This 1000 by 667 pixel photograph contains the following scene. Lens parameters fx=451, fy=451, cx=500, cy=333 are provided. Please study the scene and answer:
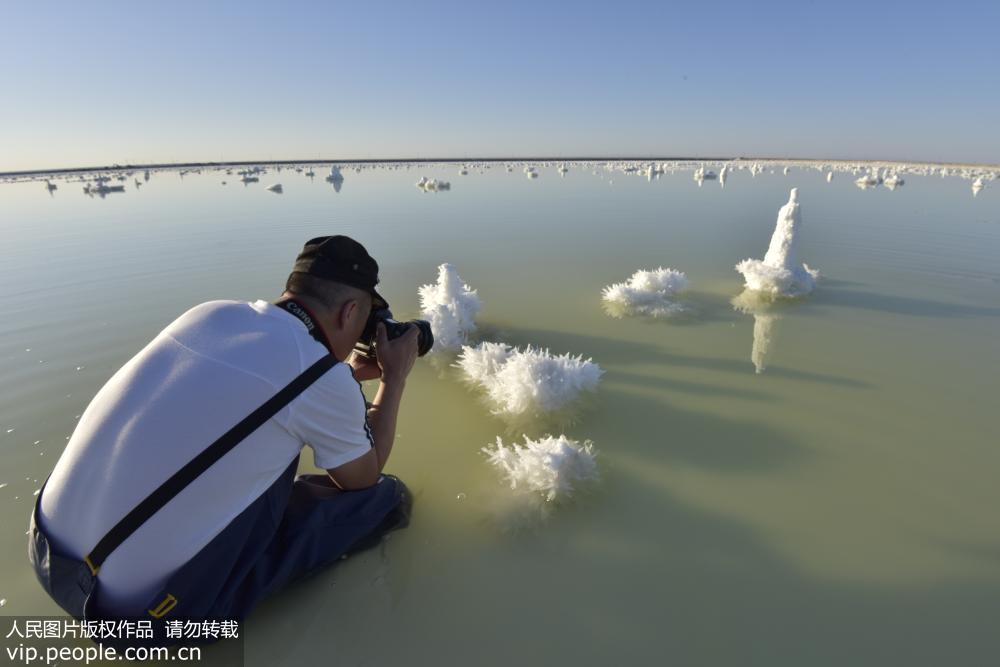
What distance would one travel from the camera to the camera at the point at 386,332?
2.43 m

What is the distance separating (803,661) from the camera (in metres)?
1.91

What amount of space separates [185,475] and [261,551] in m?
0.62

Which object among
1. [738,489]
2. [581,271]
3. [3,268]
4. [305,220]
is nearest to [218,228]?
[305,220]

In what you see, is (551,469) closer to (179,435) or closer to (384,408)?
(384,408)

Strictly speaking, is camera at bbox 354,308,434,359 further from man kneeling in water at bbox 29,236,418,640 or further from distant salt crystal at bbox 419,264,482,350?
distant salt crystal at bbox 419,264,482,350

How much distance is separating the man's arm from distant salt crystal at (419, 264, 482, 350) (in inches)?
99.3

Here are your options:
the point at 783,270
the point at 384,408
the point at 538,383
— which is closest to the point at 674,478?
the point at 538,383

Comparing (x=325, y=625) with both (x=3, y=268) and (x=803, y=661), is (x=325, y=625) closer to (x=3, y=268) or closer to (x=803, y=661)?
(x=803, y=661)

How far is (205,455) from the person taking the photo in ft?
5.21

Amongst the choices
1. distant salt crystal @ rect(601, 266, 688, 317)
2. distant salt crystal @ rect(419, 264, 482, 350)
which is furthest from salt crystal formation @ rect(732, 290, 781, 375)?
distant salt crystal @ rect(419, 264, 482, 350)

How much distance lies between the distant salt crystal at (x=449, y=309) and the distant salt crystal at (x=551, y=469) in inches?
89.2

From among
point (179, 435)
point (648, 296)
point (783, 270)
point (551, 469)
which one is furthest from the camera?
point (783, 270)

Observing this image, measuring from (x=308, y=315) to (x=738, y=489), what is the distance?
2.79 meters

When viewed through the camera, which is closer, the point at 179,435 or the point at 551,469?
the point at 179,435
